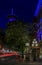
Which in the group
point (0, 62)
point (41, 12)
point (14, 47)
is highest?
point (41, 12)

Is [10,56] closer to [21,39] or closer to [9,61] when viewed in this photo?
[9,61]

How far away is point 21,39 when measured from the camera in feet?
190

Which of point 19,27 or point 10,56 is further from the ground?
point 19,27

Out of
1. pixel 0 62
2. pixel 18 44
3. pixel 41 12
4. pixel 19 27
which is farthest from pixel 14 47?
pixel 0 62

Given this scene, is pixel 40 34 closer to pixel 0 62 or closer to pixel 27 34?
pixel 27 34

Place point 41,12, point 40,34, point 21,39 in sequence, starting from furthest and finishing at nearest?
1. point 41,12
2. point 40,34
3. point 21,39

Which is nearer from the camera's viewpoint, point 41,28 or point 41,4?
point 41,28

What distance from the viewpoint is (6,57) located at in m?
15.0

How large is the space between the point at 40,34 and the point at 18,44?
713cm

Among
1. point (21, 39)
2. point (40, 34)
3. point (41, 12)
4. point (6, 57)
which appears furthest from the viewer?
point (41, 12)

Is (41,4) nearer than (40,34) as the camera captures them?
No

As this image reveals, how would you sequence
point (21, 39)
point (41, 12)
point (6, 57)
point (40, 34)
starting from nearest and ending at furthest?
point (6, 57) < point (21, 39) < point (40, 34) < point (41, 12)

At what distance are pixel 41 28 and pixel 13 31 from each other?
7.38 m

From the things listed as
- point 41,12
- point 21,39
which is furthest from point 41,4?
point 21,39
